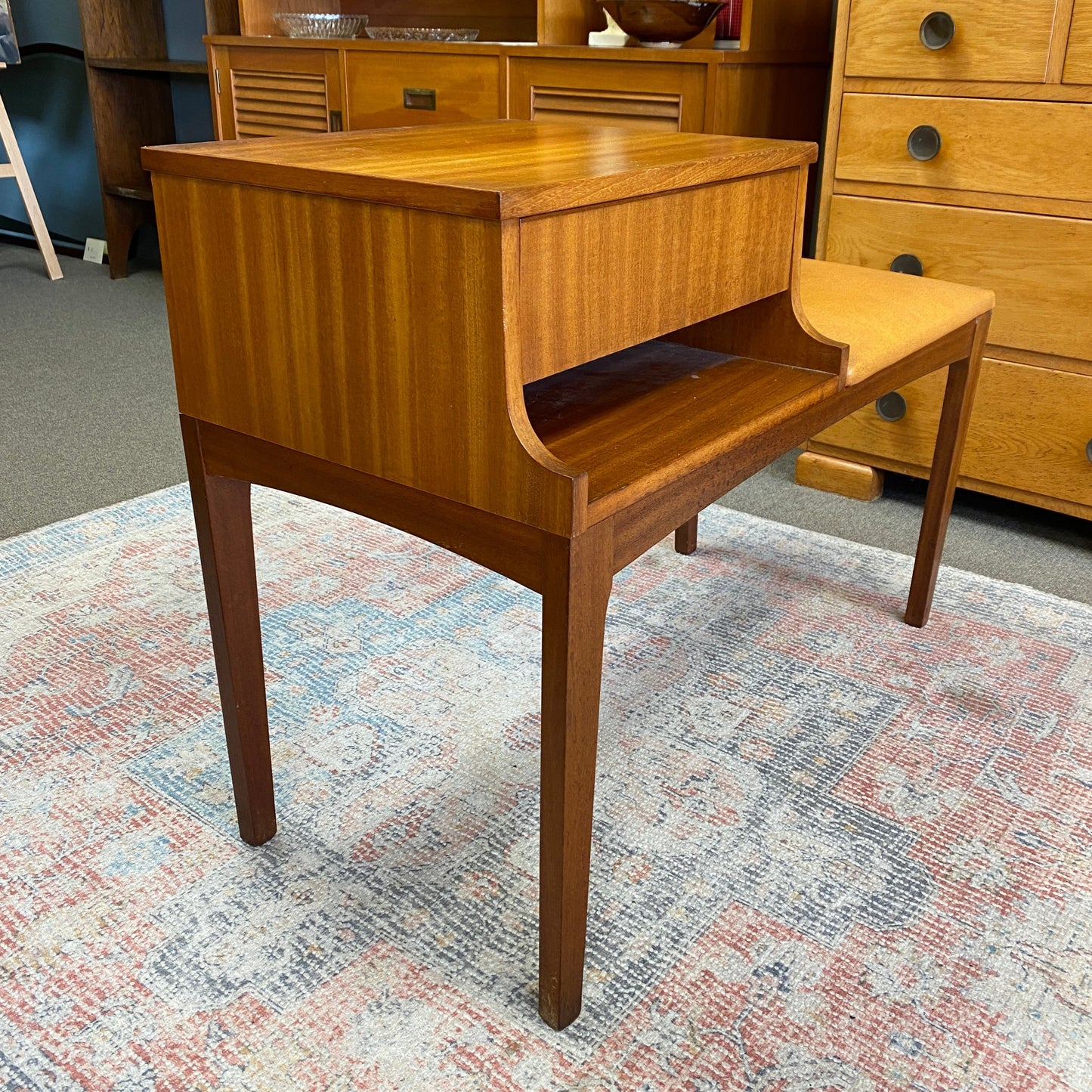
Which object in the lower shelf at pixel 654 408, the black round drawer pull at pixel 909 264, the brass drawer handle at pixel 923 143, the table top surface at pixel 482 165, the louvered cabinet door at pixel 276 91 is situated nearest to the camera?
the table top surface at pixel 482 165

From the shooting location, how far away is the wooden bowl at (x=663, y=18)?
211 cm

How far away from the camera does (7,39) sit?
11.7 ft

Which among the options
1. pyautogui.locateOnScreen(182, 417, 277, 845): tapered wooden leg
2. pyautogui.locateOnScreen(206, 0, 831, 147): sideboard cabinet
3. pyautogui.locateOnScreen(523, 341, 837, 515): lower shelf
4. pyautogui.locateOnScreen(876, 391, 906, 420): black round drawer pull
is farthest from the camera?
pyautogui.locateOnScreen(206, 0, 831, 147): sideboard cabinet

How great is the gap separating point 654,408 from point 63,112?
3903 mm

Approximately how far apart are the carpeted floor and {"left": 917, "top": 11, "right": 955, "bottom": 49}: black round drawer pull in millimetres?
780

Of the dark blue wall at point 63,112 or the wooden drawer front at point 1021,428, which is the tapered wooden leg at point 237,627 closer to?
the wooden drawer front at point 1021,428

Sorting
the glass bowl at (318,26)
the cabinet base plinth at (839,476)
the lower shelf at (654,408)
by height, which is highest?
the glass bowl at (318,26)

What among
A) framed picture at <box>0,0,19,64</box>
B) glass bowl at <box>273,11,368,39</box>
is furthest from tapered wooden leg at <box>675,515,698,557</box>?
framed picture at <box>0,0,19,64</box>

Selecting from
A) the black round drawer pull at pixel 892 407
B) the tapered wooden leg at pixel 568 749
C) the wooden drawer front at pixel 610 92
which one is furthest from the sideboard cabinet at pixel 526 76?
the tapered wooden leg at pixel 568 749

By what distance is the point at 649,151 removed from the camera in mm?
998

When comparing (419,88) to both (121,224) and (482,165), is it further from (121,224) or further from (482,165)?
(482,165)

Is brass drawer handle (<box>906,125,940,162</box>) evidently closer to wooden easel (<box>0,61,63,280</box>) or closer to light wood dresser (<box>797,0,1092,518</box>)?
light wood dresser (<box>797,0,1092,518</box>)

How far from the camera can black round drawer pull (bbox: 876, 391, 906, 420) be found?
1964mm

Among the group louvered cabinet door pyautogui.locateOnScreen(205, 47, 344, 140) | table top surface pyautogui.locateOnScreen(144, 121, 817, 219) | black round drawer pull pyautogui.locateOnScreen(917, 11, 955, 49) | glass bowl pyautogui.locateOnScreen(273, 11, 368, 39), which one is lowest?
louvered cabinet door pyautogui.locateOnScreen(205, 47, 344, 140)
